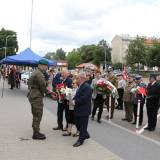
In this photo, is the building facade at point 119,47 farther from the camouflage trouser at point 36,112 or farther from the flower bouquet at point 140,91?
the camouflage trouser at point 36,112

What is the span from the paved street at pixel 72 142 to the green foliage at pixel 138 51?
90.2 metres

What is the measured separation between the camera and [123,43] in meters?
163

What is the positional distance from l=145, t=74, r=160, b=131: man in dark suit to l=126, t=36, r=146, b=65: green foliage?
296 ft

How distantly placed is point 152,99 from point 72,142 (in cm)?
380

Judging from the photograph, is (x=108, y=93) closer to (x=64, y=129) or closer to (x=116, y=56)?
(x=64, y=129)

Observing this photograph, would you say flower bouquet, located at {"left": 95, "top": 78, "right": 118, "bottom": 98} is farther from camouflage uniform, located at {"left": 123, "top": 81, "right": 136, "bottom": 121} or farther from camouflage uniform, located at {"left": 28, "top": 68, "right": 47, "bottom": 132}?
camouflage uniform, located at {"left": 28, "top": 68, "right": 47, "bottom": 132}

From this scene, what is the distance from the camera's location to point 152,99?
43.0ft

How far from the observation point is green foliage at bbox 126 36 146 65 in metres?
103

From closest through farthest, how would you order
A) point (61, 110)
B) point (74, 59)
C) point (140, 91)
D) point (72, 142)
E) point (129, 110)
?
point (72, 142) < point (61, 110) < point (140, 91) < point (129, 110) < point (74, 59)

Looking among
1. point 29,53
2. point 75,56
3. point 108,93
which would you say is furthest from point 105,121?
point 75,56

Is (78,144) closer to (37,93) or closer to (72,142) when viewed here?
(72,142)

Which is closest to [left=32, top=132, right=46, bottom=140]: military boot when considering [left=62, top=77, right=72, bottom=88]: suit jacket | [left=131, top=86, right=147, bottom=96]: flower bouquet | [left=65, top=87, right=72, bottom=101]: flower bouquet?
[left=65, top=87, right=72, bottom=101]: flower bouquet

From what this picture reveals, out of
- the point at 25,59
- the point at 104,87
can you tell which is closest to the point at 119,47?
the point at 25,59

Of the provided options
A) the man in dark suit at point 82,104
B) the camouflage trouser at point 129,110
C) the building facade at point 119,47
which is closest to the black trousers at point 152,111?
the camouflage trouser at point 129,110
